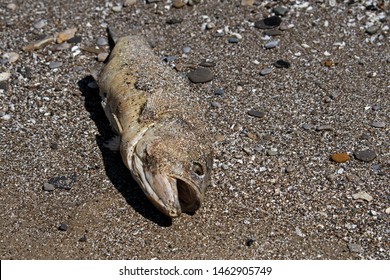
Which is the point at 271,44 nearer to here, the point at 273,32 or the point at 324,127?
the point at 273,32

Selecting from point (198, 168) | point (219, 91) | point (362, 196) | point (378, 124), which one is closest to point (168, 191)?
point (198, 168)

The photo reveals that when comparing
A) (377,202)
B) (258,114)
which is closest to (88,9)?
(258,114)

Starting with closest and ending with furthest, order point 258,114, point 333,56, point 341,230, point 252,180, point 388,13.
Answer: point 341,230 < point 252,180 < point 258,114 < point 333,56 < point 388,13

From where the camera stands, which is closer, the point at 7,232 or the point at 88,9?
the point at 7,232

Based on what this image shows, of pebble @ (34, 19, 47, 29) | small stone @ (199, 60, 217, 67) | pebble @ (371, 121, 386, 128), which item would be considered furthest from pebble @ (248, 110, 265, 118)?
pebble @ (34, 19, 47, 29)

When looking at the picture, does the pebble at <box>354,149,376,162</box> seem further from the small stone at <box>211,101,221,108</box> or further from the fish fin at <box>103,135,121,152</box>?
the fish fin at <box>103,135,121,152</box>

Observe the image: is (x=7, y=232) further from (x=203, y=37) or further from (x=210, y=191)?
(x=203, y=37)
